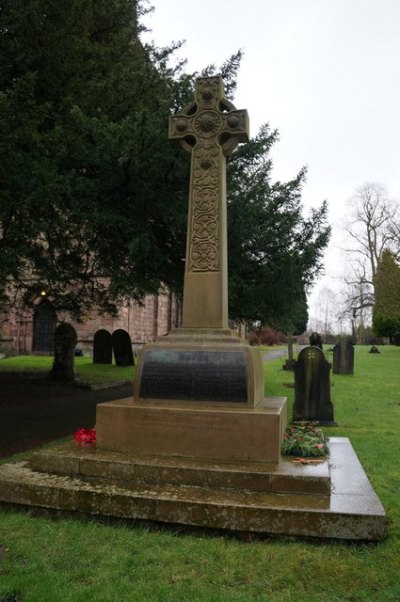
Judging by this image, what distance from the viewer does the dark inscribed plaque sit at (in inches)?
209

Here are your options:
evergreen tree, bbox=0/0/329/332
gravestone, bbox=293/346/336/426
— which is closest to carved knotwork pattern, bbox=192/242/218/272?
evergreen tree, bbox=0/0/329/332

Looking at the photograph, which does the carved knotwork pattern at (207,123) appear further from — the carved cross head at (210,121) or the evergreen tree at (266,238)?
the evergreen tree at (266,238)

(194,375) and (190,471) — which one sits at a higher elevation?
(194,375)

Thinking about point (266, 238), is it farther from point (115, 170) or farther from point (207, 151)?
point (207, 151)

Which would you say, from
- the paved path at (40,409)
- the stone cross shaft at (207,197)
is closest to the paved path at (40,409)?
the paved path at (40,409)

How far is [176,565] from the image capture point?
3602 millimetres

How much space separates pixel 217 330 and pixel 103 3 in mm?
7833

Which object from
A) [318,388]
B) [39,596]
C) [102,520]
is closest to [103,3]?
[318,388]

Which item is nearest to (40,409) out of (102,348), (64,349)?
(64,349)

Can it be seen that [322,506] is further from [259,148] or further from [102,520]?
[259,148]

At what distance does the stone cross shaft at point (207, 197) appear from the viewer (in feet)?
19.8

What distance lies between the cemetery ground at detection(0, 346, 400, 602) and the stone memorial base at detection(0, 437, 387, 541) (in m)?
0.11

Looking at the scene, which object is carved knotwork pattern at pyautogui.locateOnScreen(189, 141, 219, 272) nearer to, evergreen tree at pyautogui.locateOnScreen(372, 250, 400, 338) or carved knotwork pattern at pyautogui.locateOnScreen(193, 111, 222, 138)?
carved knotwork pattern at pyautogui.locateOnScreen(193, 111, 222, 138)

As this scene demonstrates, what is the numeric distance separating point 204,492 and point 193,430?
0.75 m
